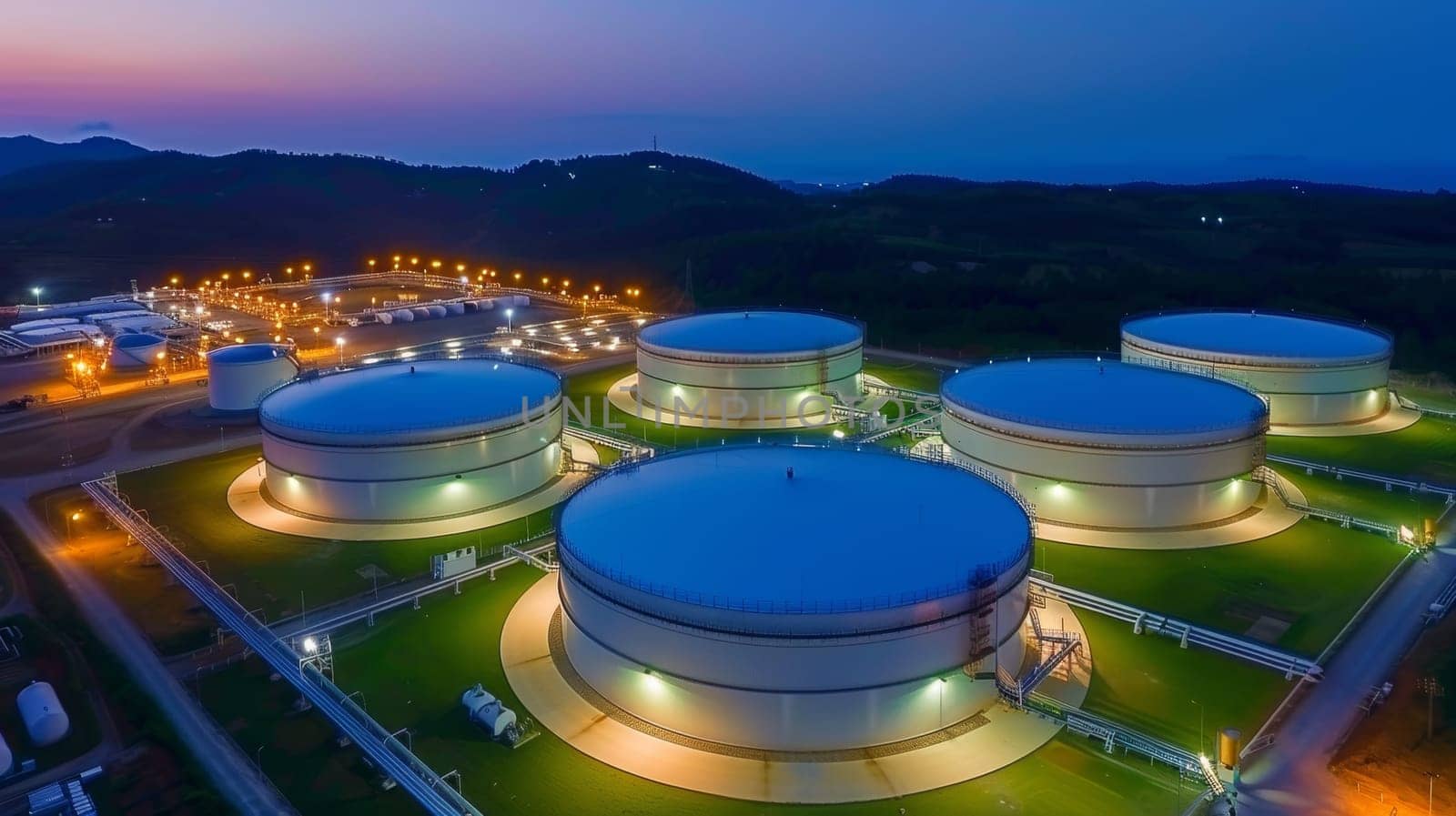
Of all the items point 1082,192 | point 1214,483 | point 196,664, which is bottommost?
point 196,664

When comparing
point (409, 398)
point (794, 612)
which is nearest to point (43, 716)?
point (794, 612)

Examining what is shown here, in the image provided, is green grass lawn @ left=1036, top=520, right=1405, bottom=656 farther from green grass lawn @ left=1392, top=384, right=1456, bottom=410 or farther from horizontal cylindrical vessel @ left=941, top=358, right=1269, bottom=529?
green grass lawn @ left=1392, top=384, right=1456, bottom=410

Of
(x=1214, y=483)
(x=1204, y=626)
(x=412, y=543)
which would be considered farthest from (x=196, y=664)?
(x=1214, y=483)

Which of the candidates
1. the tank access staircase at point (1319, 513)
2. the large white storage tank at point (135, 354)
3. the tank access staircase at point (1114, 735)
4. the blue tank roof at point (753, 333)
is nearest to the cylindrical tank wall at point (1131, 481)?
the tank access staircase at point (1319, 513)

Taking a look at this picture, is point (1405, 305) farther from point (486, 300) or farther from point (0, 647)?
point (0, 647)

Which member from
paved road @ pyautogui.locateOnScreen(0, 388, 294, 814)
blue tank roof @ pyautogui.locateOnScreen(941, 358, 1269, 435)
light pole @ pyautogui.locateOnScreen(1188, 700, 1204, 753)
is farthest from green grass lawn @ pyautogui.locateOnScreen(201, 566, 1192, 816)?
blue tank roof @ pyautogui.locateOnScreen(941, 358, 1269, 435)
